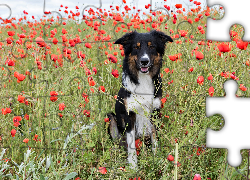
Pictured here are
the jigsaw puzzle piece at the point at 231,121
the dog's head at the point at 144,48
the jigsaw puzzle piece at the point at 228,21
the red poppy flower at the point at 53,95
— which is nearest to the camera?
the jigsaw puzzle piece at the point at 231,121

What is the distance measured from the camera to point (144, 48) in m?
2.97

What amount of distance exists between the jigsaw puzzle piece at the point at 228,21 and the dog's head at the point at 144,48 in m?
1.10

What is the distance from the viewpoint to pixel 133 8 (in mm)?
5906

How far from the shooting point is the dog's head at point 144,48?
116 inches

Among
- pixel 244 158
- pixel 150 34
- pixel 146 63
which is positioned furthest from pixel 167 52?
pixel 244 158

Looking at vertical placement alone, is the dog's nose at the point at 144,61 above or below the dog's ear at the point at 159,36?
below

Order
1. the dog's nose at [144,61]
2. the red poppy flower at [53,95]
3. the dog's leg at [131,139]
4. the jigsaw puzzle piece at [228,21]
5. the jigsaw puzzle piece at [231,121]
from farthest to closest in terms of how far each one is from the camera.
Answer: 1. the dog's leg at [131,139]
2. the dog's nose at [144,61]
3. the red poppy flower at [53,95]
4. the jigsaw puzzle piece at [228,21]
5. the jigsaw puzzle piece at [231,121]

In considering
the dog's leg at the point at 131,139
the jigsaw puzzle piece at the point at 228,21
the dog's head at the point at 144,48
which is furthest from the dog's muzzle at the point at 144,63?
the jigsaw puzzle piece at the point at 228,21

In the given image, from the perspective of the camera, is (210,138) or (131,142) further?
(131,142)

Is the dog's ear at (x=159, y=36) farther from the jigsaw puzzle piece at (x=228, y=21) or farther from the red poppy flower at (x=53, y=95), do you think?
the red poppy flower at (x=53, y=95)

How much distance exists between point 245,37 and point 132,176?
1.69m

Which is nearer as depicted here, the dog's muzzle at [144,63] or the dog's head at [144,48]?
the dog's muzzle at [144,63]

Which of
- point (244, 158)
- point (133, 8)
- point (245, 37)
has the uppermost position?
point (133, 8)

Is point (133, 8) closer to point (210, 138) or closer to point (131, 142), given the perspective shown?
point (131, 142)
